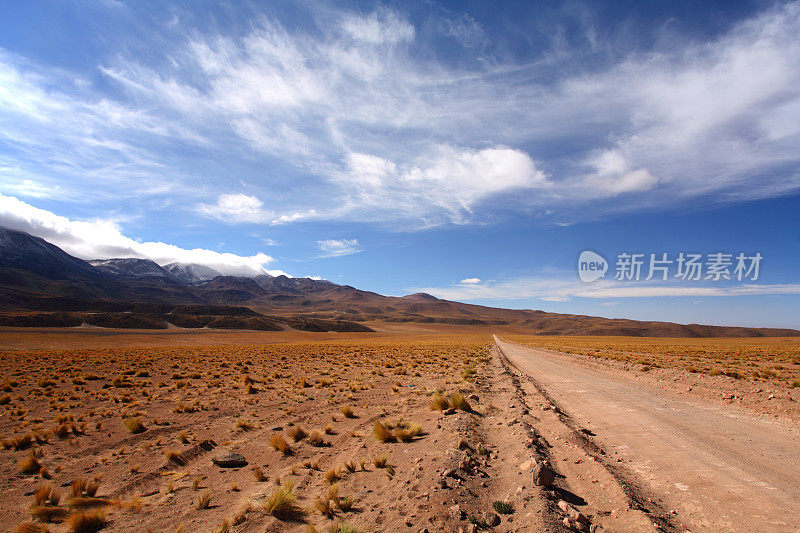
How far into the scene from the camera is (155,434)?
386 inches

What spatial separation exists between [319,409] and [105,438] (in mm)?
5933

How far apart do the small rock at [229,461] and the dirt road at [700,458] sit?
7.37m

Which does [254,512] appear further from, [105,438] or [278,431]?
[105,438]

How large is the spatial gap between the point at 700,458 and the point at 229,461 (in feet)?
30.7

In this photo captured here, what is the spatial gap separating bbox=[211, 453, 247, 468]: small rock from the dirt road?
24.2 feet

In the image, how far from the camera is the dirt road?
4.60 metres

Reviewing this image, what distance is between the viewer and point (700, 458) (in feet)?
21.6

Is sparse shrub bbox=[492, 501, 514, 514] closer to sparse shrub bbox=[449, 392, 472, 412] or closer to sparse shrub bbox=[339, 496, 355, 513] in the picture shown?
sparse shrub bbox=[339, 496, 355, 513]

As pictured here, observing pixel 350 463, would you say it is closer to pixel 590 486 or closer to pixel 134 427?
pixel 590 486

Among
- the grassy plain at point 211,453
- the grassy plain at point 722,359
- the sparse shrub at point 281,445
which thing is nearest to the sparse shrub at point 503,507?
the grassy plain at point 211,453

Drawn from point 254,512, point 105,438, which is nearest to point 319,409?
point 105,438

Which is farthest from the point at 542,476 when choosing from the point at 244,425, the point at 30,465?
the point at 30,465

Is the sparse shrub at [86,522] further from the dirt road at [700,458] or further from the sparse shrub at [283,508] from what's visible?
the dirt road at [700,458]

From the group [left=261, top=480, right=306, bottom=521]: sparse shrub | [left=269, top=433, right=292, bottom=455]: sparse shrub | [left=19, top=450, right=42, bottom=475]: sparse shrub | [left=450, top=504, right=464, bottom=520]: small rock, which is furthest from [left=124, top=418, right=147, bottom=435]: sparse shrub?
[left=450, top=504, right=464, bottom=520]: small rock
